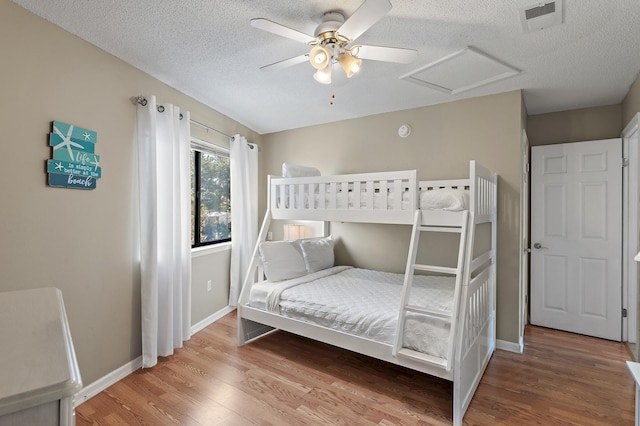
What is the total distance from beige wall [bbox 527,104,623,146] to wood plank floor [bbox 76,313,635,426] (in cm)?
217

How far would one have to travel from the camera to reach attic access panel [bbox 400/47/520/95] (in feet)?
7.82

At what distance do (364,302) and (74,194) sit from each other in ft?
7.27

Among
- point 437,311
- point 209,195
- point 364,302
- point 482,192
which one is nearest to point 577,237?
point 482,192

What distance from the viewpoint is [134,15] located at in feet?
6.28

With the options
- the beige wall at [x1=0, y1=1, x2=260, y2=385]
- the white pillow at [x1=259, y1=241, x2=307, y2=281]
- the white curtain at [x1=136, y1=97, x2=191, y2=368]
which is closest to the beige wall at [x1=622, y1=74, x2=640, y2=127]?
the white pillow at [x1=259, y1=241, x2=307, y2=281]

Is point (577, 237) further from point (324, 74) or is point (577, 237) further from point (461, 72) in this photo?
point (324, 74)

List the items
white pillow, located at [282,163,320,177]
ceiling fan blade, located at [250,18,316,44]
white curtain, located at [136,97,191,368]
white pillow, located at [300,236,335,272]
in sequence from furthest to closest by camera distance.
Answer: white pillow, located at [300,236,335,272]
white pillow, located at [282,163,320,177]
white curtain, located at [136,97,191,368]
ceiling fan blade, located at [250,18,316,44]

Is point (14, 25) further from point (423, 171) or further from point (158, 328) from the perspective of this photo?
point (423, 171)

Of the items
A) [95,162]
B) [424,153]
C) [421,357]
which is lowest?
[421,357]

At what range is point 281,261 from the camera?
3.19 meters

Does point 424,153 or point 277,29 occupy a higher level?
point 277,29

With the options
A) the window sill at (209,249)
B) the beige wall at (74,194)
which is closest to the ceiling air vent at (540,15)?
the beige wall at (74,194)

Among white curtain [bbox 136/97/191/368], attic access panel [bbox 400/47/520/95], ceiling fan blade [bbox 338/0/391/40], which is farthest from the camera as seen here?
white curtain [bbox 136/97/191/368]

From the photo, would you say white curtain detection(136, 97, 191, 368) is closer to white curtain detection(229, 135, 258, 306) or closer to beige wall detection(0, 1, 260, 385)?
beige wall detection(0, 1, 260, 385)
